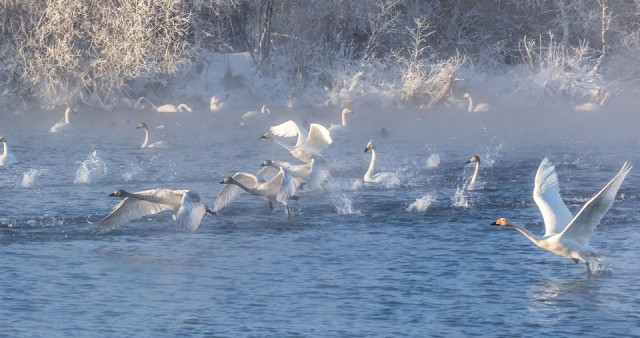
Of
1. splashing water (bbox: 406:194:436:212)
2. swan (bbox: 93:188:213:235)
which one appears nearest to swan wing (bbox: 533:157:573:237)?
splashing water (bbox: 406:194:436:212)

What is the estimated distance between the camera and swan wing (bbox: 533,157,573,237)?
12117 millimetres

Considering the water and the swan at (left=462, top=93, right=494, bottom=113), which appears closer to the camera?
the water

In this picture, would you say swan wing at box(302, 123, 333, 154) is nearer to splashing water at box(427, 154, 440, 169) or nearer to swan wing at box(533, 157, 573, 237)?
splashing water at box(427, 154, 440, 169)

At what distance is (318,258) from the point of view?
516 inches

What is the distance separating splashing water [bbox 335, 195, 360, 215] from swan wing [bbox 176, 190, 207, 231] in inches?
128

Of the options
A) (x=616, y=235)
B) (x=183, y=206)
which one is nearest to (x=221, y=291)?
(x=183, y=206)

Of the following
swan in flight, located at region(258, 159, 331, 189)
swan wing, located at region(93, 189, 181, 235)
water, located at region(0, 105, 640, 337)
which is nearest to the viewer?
water, located at region(0, 105, 640, 337)

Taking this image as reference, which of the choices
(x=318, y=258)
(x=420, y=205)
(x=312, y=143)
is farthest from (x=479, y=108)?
(x=318, y=258)

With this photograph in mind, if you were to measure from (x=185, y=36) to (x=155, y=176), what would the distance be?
1512 centimetres

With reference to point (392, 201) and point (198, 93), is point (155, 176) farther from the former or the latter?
point (198, 93)

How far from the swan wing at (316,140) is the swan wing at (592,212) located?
694 cm

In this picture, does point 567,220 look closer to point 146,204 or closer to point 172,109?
point 146,204

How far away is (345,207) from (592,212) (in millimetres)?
5760

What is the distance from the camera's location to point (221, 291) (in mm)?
11594
